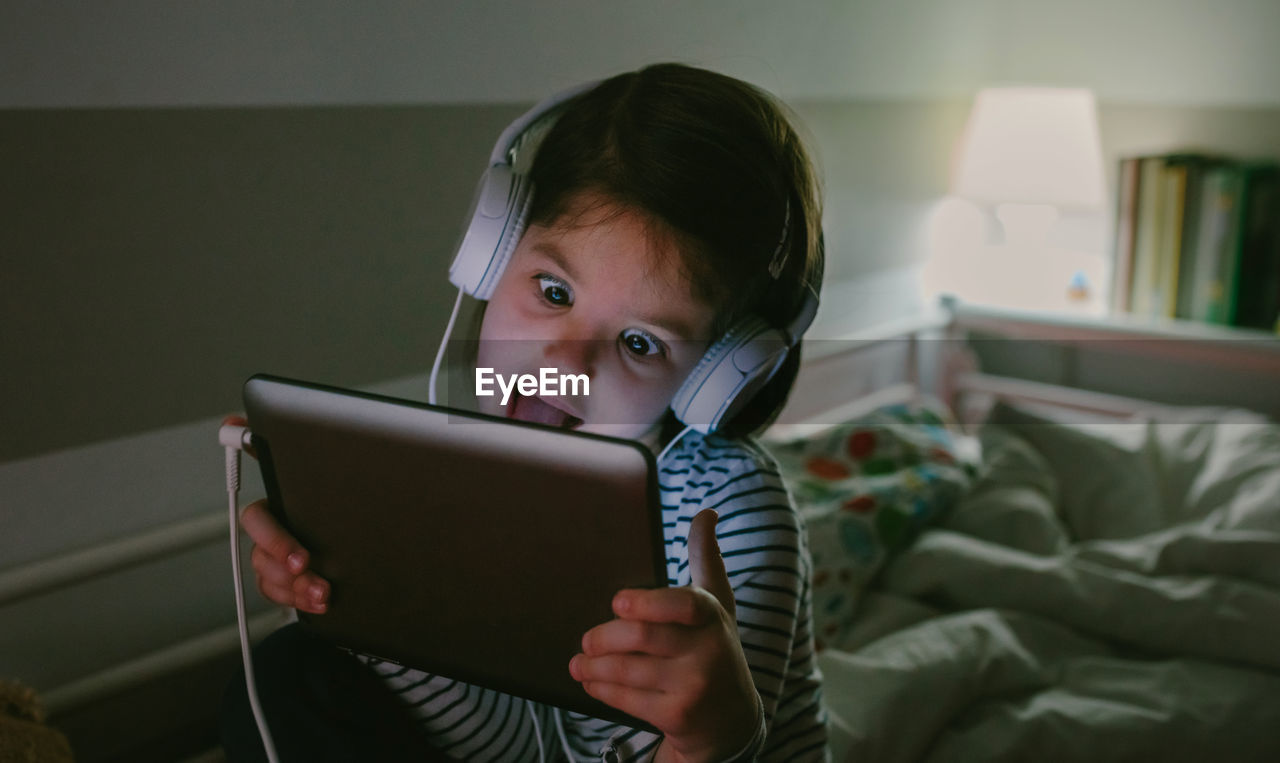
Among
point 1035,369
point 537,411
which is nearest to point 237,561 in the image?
point 537,411

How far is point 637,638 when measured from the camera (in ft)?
1.50

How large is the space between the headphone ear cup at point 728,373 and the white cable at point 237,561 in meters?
0.29

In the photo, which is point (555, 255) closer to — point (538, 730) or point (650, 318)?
point (650, 318)

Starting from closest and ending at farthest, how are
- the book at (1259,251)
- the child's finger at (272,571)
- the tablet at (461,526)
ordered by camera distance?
the tablet at (461,526) → the child's finger at (272,571) → the book at (1259,251)

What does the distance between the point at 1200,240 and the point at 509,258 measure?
70.2 inches

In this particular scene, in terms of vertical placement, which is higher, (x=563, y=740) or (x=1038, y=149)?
(x=1038, y=149)

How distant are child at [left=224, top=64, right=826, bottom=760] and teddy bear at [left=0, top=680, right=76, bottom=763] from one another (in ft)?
0.65

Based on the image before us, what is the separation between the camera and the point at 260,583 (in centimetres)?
59

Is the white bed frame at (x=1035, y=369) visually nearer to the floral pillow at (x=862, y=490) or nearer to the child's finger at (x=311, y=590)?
the floral pillow at (x=862, y=490)

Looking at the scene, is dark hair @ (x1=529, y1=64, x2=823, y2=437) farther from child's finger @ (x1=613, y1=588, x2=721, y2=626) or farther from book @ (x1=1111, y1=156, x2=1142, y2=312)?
book @ (x1=1111, y1=156, x2=1142, y2=312)

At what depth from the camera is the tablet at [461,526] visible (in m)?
0.45

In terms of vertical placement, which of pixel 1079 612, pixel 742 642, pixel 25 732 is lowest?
pixel 1079 612

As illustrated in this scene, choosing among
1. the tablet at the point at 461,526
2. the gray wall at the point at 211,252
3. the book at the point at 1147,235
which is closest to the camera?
the tablet at the point at 461,526

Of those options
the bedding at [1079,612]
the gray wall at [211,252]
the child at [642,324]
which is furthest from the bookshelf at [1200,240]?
the child at [642,324]
